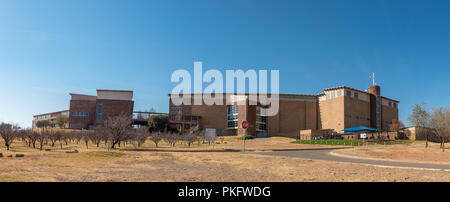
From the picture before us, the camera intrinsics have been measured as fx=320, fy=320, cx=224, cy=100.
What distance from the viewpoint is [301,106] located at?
78938 millimetres

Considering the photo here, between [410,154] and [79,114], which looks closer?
[410,154]

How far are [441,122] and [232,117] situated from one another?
54.6m

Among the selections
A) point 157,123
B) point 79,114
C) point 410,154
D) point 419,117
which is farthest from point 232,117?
point 410,154

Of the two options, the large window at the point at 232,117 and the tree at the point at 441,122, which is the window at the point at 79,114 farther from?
the tree at the point at 441,122

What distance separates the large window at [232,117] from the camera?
79338 millimetres

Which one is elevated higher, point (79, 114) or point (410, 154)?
point (79, 114)

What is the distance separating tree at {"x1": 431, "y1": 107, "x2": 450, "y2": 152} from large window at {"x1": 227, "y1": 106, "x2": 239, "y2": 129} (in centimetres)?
4985

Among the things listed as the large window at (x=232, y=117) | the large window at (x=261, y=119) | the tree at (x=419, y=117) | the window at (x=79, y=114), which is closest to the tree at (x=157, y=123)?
the large window at (x=232, y=117)

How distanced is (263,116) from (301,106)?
964cm

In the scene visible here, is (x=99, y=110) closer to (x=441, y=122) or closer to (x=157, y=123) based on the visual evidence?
(x=157, y=123)

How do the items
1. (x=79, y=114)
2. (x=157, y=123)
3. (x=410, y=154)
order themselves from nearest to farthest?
(x=410, y=154) → (x=157, y=123) → (x=79, y=114)

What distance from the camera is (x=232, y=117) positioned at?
266 feet
